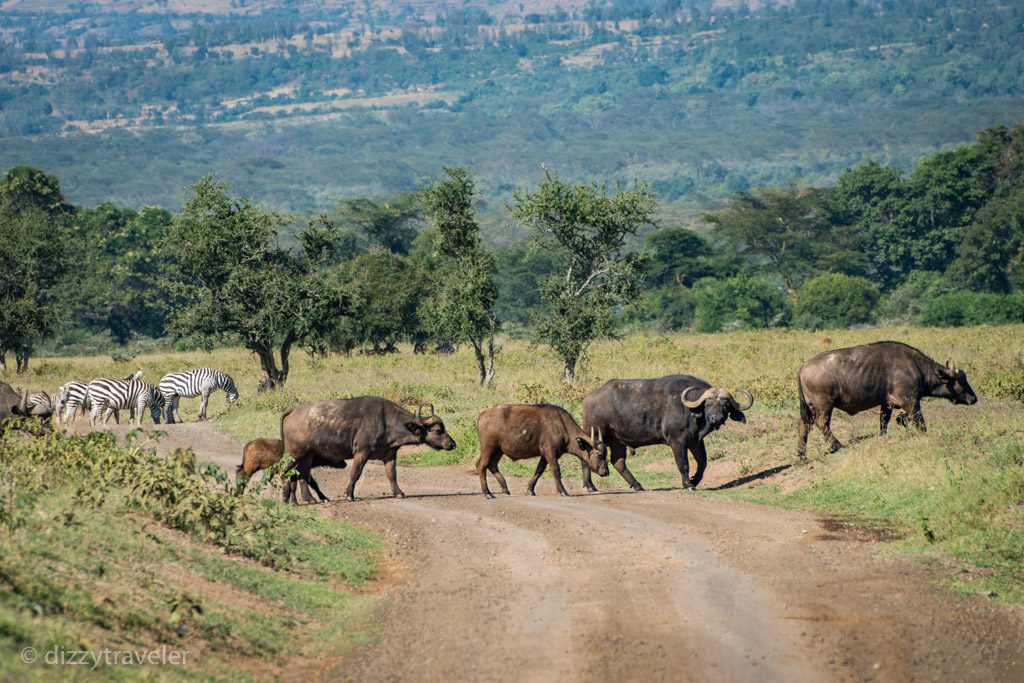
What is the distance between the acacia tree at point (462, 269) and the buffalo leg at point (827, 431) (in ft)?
51.4

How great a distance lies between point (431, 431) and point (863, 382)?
7571 mm

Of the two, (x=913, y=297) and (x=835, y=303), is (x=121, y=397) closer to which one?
(x=835, y=303)

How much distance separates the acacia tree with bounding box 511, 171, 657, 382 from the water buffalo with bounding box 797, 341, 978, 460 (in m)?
15.3

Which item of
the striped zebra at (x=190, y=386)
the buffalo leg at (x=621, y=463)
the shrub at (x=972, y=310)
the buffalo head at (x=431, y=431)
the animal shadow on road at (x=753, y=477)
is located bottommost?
the shrub at (x=972, y=310)

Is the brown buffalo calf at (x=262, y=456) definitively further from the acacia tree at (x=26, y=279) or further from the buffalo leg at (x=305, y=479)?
the acacia tree at (x=26, y=279)

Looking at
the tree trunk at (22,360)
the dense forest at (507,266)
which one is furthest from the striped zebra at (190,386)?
the tree trunk at (22,360)

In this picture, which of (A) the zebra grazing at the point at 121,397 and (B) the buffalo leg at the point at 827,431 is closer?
(B) the buffalo leg at the point at 827,431

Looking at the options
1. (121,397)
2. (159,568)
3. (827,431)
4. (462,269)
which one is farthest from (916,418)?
(121,397)

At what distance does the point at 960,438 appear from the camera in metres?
→ 21.8

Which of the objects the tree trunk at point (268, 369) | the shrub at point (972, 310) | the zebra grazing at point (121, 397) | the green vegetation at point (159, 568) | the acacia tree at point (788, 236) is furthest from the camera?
the acacia tree at point (788, 236)

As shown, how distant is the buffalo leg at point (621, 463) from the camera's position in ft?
77.3

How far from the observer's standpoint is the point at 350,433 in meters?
22.0

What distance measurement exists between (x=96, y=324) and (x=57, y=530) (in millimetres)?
86072

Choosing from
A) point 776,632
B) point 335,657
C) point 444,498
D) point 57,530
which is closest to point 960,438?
point 444,498
